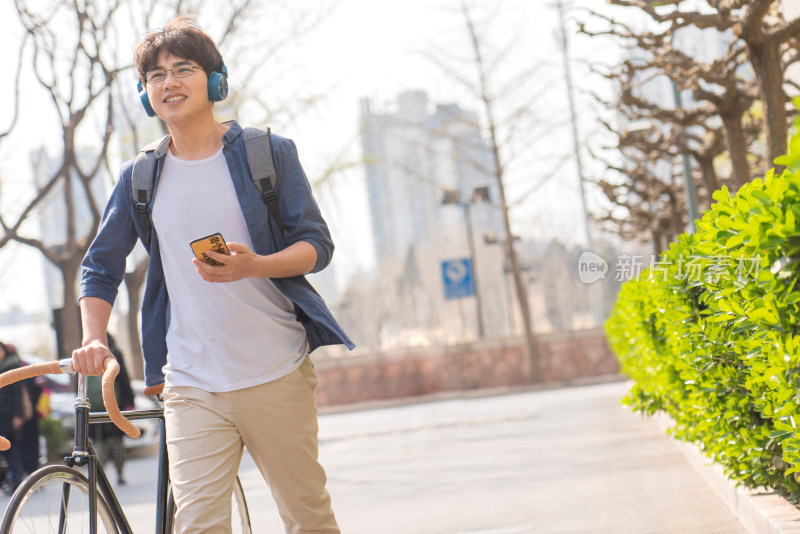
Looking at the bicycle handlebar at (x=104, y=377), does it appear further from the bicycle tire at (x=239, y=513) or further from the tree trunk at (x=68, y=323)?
the tree trunk at (x=68, y=323)

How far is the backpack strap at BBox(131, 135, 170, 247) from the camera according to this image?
10.9ft

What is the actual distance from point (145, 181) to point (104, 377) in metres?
0.62

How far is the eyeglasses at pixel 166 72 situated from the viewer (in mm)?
3336

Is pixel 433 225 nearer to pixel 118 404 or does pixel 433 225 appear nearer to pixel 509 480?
pixel 118 404

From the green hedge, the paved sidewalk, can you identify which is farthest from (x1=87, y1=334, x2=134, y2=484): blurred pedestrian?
the green hedge

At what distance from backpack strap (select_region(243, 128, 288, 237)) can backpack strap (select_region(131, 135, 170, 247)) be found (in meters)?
0.30

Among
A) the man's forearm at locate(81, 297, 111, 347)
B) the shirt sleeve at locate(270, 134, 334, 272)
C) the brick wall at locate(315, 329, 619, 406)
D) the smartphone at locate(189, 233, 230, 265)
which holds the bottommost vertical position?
the brick wall at locate(315, 329, 619, 406)

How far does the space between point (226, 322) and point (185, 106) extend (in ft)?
2.26

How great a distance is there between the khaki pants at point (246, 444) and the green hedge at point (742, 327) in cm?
154

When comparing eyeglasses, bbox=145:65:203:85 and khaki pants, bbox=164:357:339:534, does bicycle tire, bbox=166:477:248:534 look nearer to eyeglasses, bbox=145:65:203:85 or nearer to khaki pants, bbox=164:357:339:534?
khaki pants, bbox=164:357:339:534

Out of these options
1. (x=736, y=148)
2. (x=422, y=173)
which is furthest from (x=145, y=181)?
(x=422, y=173)

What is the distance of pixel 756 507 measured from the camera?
4914mm

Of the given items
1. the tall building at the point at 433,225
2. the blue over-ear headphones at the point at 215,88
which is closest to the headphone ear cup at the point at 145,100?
the blue over-ear headphones at the point at 215,88

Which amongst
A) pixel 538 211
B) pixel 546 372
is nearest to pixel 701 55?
pixel 546 372
